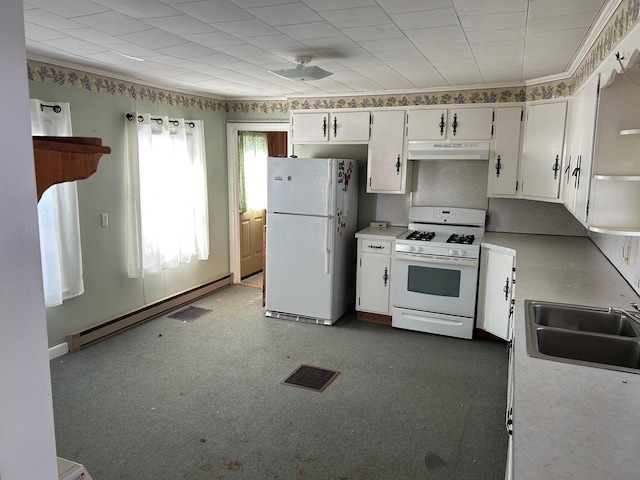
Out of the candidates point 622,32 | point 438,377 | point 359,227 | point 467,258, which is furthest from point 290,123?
point 622,32

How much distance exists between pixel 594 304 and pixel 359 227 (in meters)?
3.13

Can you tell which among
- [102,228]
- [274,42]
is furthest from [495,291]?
[102,228]

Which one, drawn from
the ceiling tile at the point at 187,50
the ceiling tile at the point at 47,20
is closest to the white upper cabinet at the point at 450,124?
the ceiling tile at the point at 187,50

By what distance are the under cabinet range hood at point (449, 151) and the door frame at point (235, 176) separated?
170 cm

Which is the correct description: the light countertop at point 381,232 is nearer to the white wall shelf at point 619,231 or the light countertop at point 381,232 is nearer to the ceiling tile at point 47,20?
the white wall shelf at point 619,231

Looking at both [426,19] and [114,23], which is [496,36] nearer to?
[426,19]

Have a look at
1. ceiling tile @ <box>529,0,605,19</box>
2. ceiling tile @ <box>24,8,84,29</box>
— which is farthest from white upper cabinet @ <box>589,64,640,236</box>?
ceiling tile @ <box>24,8,84,29</box>

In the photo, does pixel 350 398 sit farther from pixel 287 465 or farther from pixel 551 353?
pixel 551 353

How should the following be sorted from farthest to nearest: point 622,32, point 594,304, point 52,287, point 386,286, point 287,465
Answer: point 386,286
point 52,287
point 287,465
point 594,304
point 622,32

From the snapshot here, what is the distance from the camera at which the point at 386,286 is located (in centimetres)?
460

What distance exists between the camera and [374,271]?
464 cm

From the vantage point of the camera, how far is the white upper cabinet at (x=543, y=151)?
3.84 m

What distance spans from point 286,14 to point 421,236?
2.73 metres

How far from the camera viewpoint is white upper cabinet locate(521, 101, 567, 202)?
3.84 m
